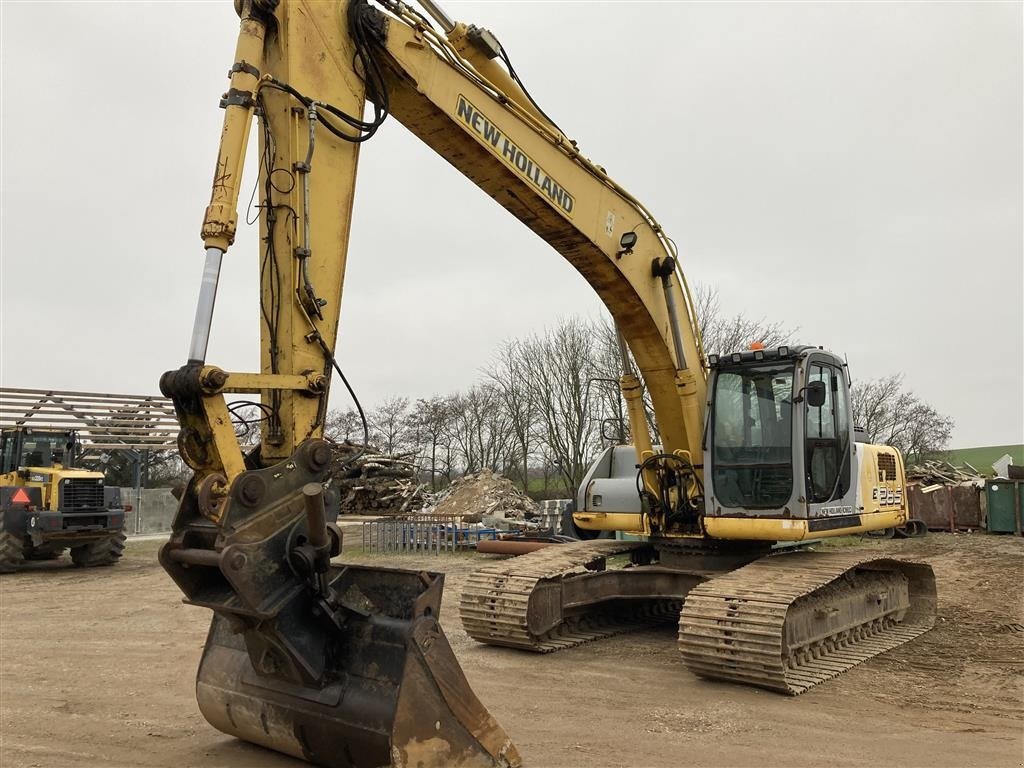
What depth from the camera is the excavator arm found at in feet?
12.9

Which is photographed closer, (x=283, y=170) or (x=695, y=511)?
(x=283, y=170)

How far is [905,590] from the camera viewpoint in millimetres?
8609

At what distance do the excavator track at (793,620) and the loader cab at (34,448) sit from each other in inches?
575

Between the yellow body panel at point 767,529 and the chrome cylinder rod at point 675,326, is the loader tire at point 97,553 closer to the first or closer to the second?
the chrome cylinder rod at point 675,326

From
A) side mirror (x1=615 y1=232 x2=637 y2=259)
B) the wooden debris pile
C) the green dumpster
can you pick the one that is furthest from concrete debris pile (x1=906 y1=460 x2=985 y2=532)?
side mirror (x1=615 y1=232 x2=637 y2=259)

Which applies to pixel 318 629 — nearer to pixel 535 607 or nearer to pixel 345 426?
pixel 535 607

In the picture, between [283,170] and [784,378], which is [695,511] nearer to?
[784,378]

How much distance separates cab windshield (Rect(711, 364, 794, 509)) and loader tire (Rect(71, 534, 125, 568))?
42.7 ft

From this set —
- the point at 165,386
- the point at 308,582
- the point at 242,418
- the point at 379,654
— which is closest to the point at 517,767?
the point at 379,654

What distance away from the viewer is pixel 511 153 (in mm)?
6207

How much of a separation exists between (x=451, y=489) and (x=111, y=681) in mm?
19411

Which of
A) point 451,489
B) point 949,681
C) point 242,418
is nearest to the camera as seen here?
point 242,418

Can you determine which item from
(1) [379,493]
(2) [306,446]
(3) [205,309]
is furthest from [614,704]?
(1) [379,493]

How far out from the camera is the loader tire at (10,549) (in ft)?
47.6
